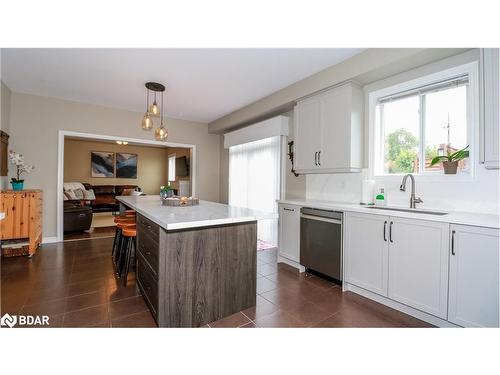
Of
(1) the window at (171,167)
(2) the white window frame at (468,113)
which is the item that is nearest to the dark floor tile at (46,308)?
(2) the white window frame at (468,113)

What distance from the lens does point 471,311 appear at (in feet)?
5.38

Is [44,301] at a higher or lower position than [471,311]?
lower

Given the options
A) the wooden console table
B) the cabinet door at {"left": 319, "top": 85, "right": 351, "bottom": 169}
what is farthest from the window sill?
the wooden console table

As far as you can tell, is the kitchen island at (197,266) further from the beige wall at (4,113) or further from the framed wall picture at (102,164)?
the framed wall picture at (102,164)

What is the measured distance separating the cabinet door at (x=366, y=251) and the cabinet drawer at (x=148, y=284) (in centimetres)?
189

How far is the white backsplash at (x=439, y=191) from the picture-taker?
1973 millimetres

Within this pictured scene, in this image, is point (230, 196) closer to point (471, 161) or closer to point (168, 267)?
point (168, 267)

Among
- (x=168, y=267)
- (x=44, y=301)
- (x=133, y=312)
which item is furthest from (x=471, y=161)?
(x=44, y=301)

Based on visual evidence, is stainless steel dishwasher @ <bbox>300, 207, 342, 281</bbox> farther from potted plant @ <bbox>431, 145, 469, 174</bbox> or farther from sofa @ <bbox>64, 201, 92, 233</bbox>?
sofa @ <bbox>64, 201, 92, 233</bbox>

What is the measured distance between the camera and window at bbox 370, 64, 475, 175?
2.21 meters

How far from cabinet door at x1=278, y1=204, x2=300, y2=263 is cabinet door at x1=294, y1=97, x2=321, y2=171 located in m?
0.64
